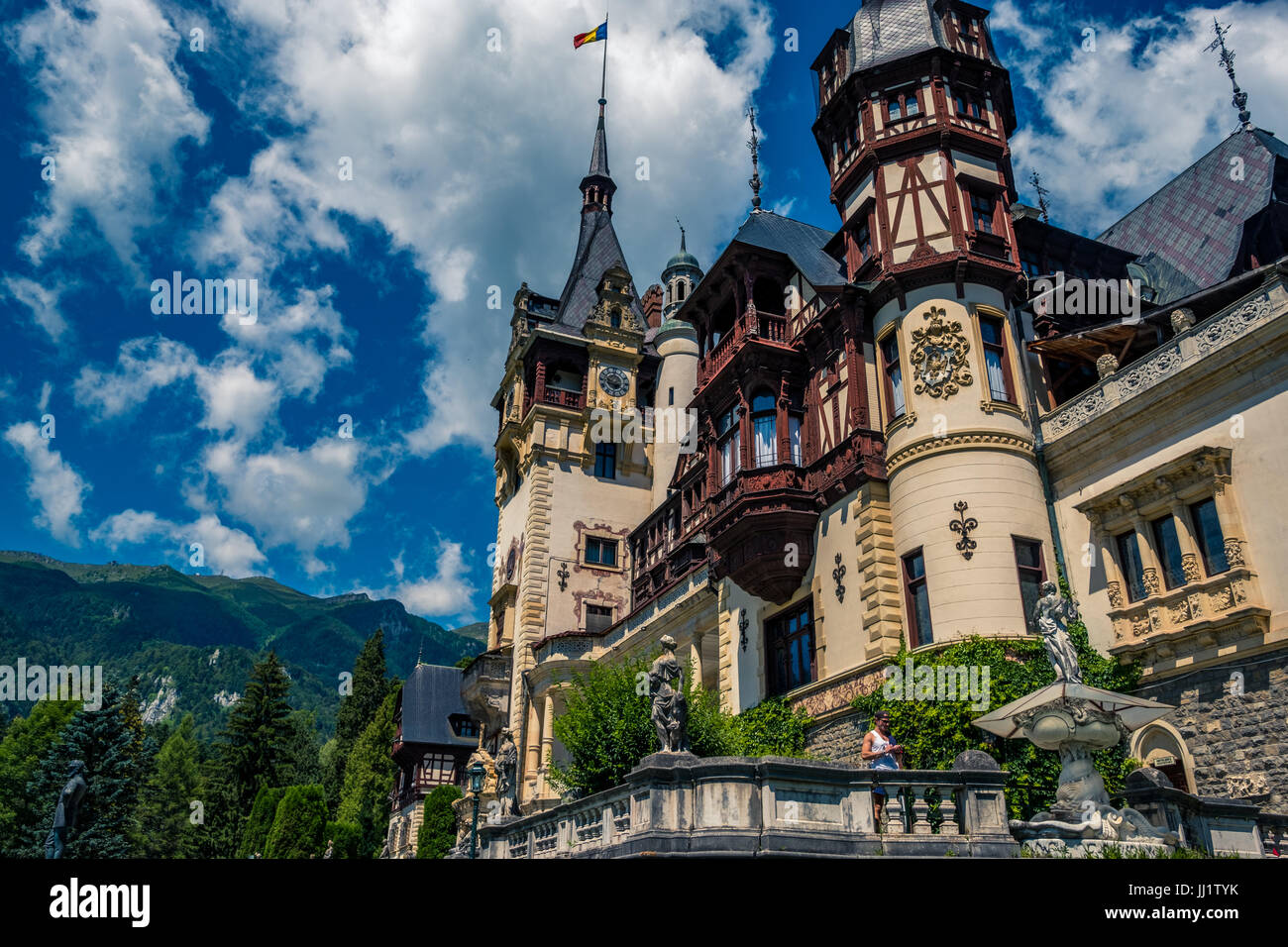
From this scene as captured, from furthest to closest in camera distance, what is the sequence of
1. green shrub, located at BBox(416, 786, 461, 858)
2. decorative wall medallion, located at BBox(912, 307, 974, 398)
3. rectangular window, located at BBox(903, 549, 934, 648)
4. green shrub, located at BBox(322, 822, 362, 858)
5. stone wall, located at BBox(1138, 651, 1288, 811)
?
green shrub, located at BBox(322, 822, 362, 858) < green shrub, located at BBox(416, 786, 461, 858) < decorative wall medallion, located at BBox(912, 307, 974, 398) < rectangular window, located at BBox(903, 549, 934, 648) < stone wall, located at BBox(1138, 651, 1288, 811)

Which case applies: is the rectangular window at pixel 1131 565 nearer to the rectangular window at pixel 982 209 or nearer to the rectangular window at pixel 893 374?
the rectangular window at pixel 893 374

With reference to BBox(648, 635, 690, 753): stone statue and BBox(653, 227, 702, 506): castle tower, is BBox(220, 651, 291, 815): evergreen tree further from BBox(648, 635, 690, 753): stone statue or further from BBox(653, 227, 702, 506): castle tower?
BBox(648, 635, 690, 753): stone statue

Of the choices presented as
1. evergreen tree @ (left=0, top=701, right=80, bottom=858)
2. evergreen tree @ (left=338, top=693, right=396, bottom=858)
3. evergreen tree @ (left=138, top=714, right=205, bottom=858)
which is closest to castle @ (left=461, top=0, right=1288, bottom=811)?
evergreen tree @ (left=338, top=693, right=396, bottom=858)

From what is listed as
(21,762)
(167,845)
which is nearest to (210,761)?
(167,845)

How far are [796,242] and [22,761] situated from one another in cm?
5874

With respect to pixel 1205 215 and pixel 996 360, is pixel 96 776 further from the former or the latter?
pixel 1205 215

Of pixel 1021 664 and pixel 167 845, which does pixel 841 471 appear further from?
pixel 167 845

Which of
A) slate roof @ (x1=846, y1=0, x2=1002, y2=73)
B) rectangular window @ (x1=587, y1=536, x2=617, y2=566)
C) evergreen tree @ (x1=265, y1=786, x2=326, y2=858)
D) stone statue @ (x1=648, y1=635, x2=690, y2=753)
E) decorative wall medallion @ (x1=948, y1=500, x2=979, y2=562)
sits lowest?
evergreen tree @ (x1=265, y1=786, x2=326, y2=858)

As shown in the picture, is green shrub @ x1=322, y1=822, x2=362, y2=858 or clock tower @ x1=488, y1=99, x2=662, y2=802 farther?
green shrub @ x1=322, y1=822, x2=362, y2=858

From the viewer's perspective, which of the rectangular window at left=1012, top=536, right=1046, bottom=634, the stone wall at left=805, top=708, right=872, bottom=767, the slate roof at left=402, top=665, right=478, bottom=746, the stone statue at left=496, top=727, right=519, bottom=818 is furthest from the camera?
the slate roof at left=402, top=665, right=478, bottom=746

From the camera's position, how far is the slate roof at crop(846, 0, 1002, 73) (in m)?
26.5

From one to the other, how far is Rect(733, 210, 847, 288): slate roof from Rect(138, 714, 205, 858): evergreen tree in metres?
52.0

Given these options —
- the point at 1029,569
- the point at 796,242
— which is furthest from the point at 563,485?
the point at 1029,569
